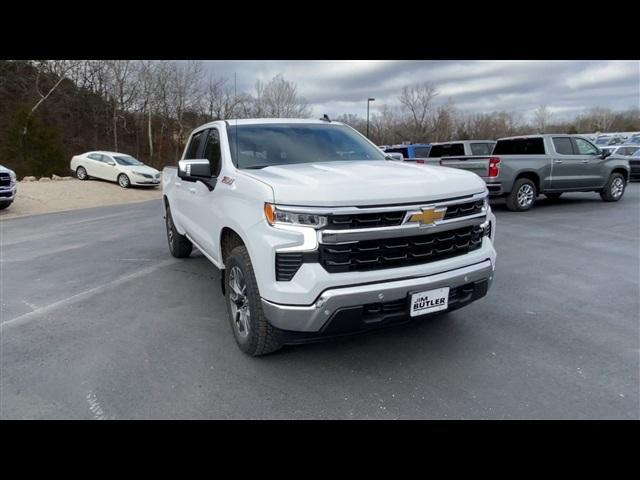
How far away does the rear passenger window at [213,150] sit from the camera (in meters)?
4.17

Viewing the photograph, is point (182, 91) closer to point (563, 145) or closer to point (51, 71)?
point (51, 71)

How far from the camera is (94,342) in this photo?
373 centimetres

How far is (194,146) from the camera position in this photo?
5496 mm

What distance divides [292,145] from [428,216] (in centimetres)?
184

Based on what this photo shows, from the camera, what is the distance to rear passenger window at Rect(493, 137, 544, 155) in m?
11.3

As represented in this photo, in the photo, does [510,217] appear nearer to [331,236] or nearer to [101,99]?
[331,236]

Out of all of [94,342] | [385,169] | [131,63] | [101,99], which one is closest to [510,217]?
[385,169]

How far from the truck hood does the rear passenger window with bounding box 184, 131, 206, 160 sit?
6.75 ft

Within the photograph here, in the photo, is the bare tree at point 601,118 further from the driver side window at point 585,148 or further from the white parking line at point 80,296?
the white parking line at point 80,296

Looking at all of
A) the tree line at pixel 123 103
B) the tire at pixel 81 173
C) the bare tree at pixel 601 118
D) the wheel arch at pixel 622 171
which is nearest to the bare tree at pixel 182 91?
the tree line at pixel 123 103

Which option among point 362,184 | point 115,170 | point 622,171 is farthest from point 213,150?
point 115,170

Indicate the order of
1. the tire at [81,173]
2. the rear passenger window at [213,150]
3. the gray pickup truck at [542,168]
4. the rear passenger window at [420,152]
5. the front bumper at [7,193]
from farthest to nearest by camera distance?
the tire at [81,173], the rear passenger window at [420,152], the front bumper at [7,193], the gray pickup truck at [542,168], the rear passenger window at [213,150]

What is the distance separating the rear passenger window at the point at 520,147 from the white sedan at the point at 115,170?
1646cm
